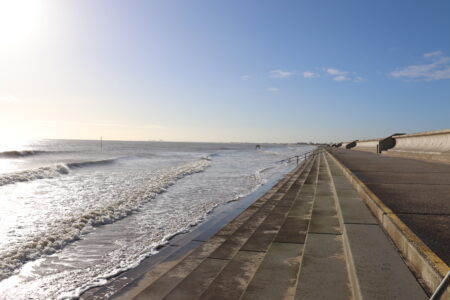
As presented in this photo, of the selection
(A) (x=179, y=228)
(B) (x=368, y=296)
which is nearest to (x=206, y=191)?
(A) (x=179, y=228)

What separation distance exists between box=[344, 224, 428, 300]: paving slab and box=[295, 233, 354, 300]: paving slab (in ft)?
0.88

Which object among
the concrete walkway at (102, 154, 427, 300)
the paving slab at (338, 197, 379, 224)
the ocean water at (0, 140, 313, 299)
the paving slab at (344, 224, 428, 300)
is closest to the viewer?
the paving slab at (344, 224, 428, 300)

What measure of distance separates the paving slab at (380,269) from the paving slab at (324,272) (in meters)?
0.27

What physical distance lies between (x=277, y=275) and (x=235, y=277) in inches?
22.5

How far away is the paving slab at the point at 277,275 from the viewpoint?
350 cm

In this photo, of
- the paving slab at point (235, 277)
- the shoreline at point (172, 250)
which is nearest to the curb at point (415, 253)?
the paving slab at point (235, 277)

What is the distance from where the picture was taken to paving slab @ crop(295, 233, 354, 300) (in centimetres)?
317

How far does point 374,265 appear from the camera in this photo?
327 cm

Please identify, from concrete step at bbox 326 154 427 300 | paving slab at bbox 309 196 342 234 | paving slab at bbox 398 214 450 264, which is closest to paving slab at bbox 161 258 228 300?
concrete step at bbox 326 154 427 300

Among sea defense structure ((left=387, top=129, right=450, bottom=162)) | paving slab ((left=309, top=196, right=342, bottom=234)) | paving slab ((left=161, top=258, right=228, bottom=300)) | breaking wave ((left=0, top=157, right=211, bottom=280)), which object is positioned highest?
sea defense structure ((left=387, top=129, right=450, bottom=162))

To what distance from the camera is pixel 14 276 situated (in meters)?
5.38

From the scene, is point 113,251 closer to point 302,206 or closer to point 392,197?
point 302,206

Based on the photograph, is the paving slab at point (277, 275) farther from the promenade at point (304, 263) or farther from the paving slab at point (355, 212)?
the paving slab at point (355, 212)

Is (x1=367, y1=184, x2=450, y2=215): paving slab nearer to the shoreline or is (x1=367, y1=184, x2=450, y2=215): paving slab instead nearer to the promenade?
the promenade
